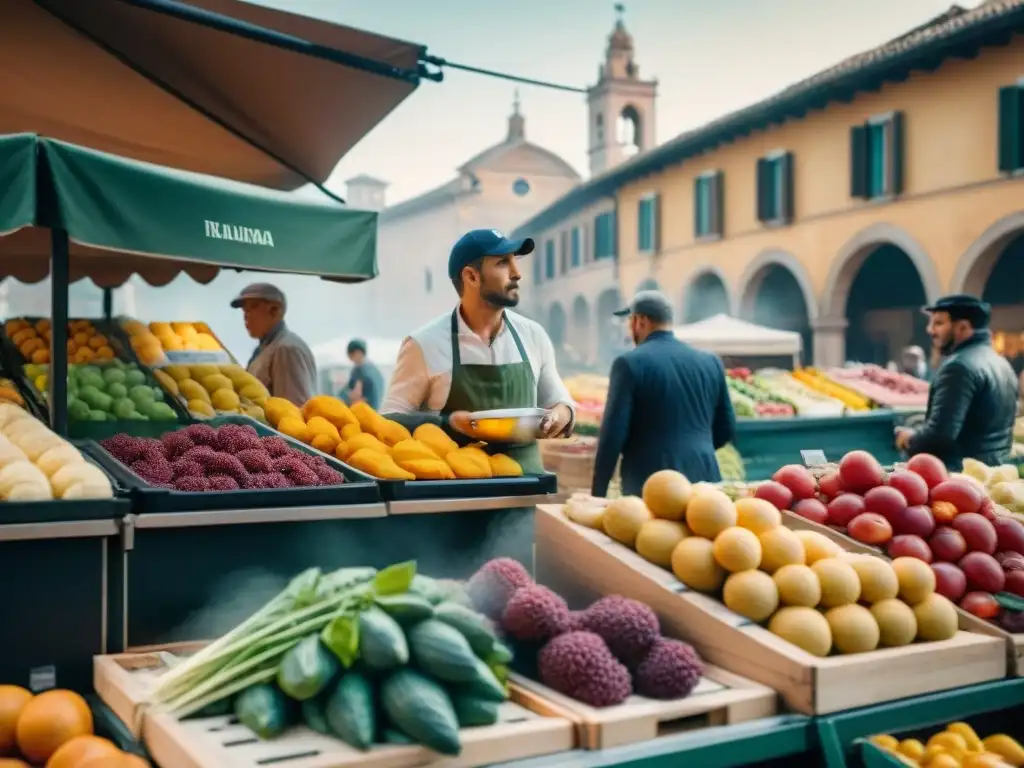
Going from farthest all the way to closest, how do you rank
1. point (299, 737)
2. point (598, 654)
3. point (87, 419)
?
point (87, 419)
point (598, 654)
point (299, 737)

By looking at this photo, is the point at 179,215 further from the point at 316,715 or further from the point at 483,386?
the point at 316,715

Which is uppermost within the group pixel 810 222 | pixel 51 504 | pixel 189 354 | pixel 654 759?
pixel 810 222

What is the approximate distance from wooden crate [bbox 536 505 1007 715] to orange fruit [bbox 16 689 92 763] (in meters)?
1.25

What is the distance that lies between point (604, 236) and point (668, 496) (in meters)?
26.1

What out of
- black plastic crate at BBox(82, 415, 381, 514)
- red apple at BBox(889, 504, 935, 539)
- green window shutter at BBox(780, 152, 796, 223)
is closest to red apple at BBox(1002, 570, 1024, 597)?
red apple at BBox(889, 504, 935, 539)

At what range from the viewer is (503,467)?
304 centimetres

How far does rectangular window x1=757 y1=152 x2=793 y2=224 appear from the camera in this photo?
18.9 meters

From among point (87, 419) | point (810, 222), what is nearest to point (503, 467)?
point (87, 419)

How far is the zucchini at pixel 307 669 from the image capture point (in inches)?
69.2

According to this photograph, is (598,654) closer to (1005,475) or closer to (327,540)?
(327,540)

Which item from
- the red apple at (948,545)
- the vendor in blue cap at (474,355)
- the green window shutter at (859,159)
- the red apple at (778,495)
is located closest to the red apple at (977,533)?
the red apple at (948,545)

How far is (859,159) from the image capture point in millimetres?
16984

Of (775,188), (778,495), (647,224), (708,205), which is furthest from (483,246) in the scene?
(647,224)

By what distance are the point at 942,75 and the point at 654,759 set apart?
1552 centimetres
